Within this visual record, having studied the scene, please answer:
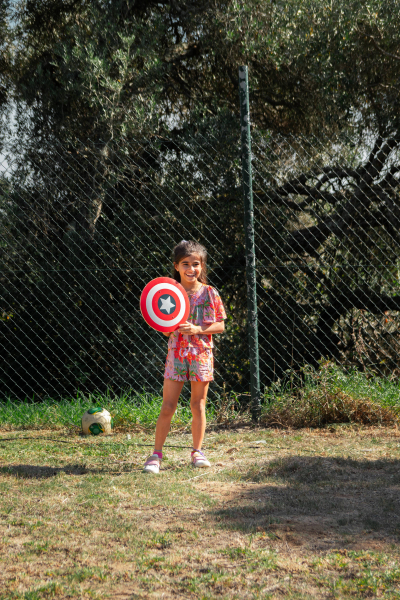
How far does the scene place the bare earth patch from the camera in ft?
5.53

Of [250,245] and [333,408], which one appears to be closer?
[333,408]

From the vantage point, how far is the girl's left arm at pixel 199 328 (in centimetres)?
305

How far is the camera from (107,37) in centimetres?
555

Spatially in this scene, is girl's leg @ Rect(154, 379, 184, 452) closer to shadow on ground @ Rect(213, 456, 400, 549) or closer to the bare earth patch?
the bare earth patch

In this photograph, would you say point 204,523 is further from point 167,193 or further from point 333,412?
point 167,193

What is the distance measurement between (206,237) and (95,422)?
7.56 ft

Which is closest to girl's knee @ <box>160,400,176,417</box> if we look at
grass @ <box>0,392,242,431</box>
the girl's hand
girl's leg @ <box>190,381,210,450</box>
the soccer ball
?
girl's leg @ <box>190,381,210,450</box>

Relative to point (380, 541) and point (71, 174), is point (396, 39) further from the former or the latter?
point (380, 541)

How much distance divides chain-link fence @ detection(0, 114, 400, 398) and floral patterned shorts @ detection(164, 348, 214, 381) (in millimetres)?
2000

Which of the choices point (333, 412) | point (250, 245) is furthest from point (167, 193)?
point (333, 412)

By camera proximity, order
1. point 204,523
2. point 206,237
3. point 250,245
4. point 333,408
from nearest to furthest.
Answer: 1. point 204,523
2. point 333,408
3. point 250,245
4. point 206,237

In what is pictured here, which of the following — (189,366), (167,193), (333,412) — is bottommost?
(333,412)

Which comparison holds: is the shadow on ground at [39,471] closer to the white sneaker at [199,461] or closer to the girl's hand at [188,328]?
the white sneaker at [199,461]

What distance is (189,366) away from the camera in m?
3.13
